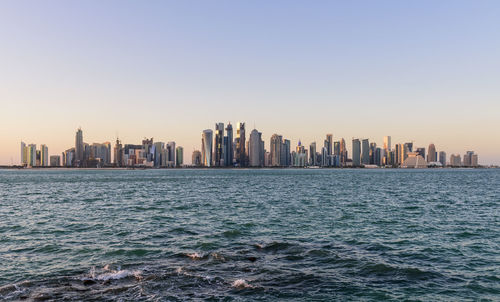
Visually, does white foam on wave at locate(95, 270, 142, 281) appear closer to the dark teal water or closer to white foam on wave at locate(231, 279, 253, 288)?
the dark teal water

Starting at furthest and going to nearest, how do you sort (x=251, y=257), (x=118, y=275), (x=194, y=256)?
(x=194, y=256) < (x=251, y=257) < (x=118, y=275)

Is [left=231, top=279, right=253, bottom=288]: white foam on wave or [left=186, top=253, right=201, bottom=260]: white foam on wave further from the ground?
[left=231, top=279, right=253, bottom=288]: white foam on wave

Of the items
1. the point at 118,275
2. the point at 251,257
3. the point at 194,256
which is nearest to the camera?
the point at 118,275

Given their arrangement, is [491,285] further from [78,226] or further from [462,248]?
[78,226]

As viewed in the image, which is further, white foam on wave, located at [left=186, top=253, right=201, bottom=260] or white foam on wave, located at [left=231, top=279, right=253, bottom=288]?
white foam on wave, located at [left=186, top=253, right=201, bottom=260]

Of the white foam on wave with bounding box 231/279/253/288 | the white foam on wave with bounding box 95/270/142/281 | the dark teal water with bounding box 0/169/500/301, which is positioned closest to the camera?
the dark teal water with bounding box 0/169/500/301

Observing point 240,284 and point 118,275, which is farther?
point 118,275

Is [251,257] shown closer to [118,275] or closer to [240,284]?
[240,284]

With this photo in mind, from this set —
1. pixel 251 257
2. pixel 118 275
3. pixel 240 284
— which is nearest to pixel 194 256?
pixel 251 257

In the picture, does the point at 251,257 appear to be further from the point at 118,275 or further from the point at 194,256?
the point at 118,275

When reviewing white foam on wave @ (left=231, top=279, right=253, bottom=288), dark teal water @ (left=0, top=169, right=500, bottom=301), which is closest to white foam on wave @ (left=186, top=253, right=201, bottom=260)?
dark teal water @ (left=0, top=169, right=500, bottom=301)

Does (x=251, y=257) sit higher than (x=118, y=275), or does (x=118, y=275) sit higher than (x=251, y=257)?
(x=118, y=275)

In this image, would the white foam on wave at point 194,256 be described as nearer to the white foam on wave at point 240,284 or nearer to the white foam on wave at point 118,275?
the white foam on wave at point 118,275

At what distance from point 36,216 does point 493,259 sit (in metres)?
46.3
